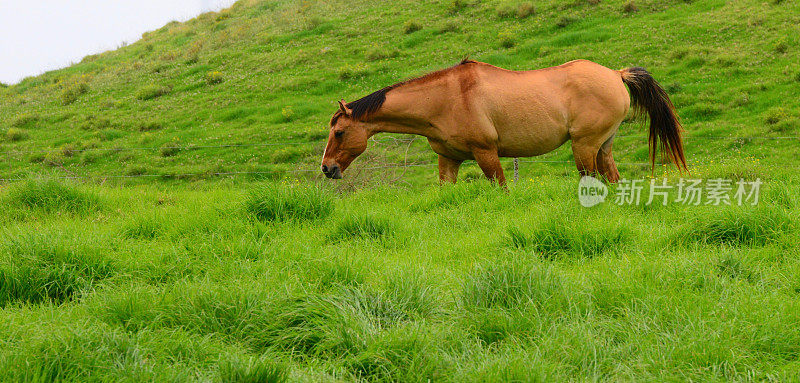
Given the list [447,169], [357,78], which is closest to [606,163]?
[447,169]

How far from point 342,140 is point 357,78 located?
17850 millimetres

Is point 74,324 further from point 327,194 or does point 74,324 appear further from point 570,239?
point 570,239

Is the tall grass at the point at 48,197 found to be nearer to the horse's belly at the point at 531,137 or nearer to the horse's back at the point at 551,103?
the horse's back at the point at 551,103

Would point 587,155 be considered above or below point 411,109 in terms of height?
below

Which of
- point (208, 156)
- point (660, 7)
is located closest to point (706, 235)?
point (208, 156)

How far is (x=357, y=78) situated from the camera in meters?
26.0

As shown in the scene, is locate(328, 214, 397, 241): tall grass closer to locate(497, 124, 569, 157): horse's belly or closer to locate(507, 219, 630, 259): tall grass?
locate(507, 219, 630, 259): tall grass

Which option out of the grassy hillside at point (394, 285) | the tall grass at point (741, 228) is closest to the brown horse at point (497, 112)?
the grassy hillside at point (394, 285)

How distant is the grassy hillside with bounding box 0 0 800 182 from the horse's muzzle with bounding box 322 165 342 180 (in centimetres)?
524

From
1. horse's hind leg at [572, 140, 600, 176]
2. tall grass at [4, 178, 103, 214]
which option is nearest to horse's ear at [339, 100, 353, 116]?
horse's hind leg at [572, 140, 600, 176]

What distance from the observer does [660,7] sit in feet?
89.1

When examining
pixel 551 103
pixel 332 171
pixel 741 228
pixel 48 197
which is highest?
pixel 48 197

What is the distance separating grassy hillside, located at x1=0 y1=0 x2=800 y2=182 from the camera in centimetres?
1827

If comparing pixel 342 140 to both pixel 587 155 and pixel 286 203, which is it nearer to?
pixel 286 203
